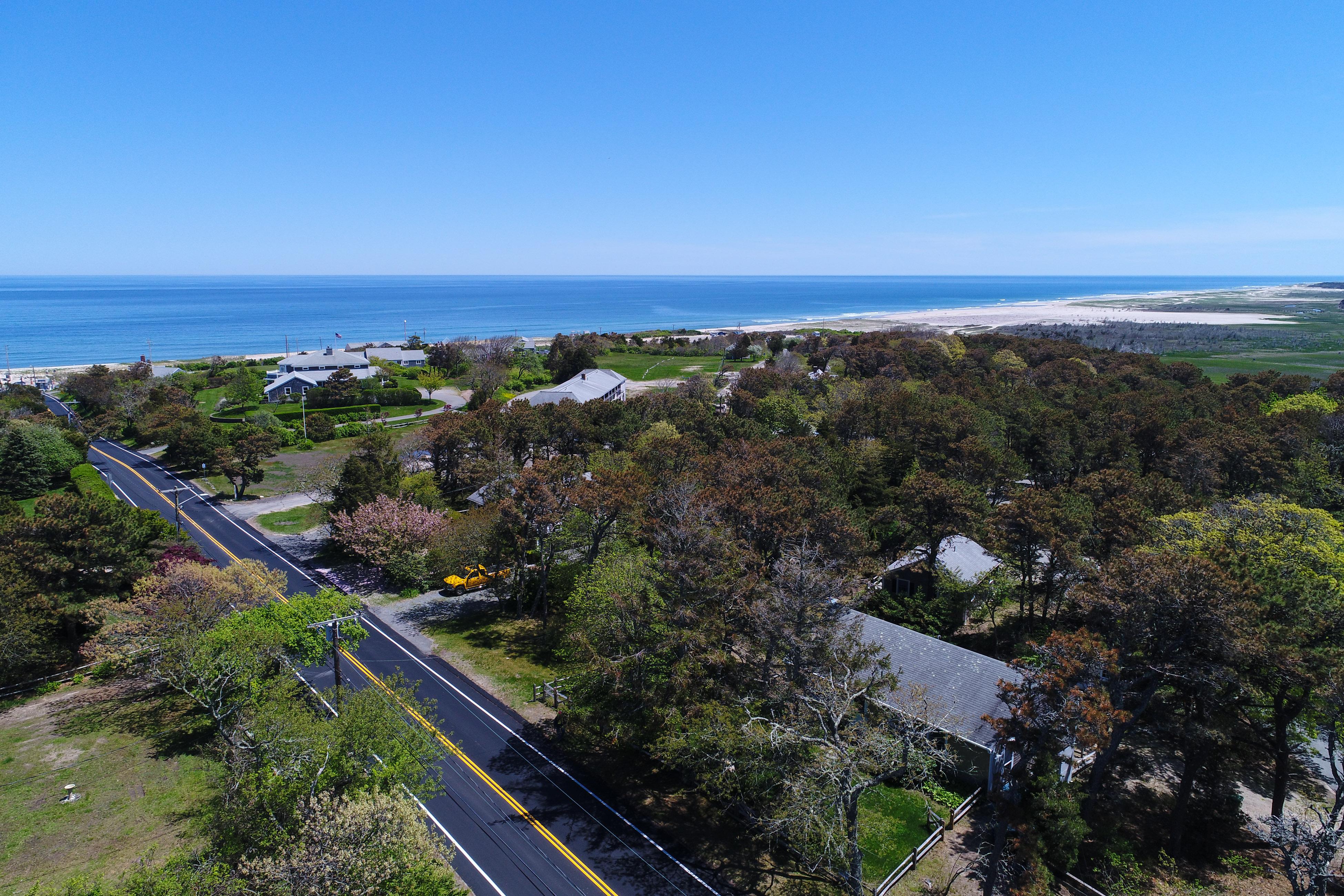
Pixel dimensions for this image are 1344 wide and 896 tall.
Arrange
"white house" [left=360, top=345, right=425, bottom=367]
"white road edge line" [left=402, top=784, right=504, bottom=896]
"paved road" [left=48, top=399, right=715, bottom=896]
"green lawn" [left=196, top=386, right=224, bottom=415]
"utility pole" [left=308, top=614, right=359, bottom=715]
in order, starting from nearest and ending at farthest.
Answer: "white road edge line" [left=402, top=784, right=504, bottom=896]
"paved road" [left=48, top=399, right=715, bottom=896]
"utility pole" [left=308, top=614, right=359, bottom=715]
"green lawn" [left=196, top=386, right=224, bottom=415]
"white house" [left=360, top=345, right=425, bottom=367]

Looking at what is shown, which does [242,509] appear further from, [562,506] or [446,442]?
[562,506]

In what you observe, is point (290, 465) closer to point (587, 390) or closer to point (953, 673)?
point (587, 390)

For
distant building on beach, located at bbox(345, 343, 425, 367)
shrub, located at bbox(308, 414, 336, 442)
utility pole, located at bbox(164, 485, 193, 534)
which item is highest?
distant building on beach, located at bbox(345, 343, 425, 367)

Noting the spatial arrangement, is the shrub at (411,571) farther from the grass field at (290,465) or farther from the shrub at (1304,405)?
the shrub at (1304,405)

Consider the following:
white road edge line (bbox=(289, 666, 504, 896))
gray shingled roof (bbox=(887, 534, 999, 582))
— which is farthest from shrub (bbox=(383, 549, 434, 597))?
gray shingled roof (bbox=(887, 534, 999, 582))

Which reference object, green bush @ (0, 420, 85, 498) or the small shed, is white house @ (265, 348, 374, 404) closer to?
green bush @ (0, 420, 85, 498)

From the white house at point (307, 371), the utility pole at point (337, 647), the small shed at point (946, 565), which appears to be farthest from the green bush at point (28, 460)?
the small shed at point (946, 565)

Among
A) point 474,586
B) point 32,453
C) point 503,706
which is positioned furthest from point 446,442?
point 32,453
